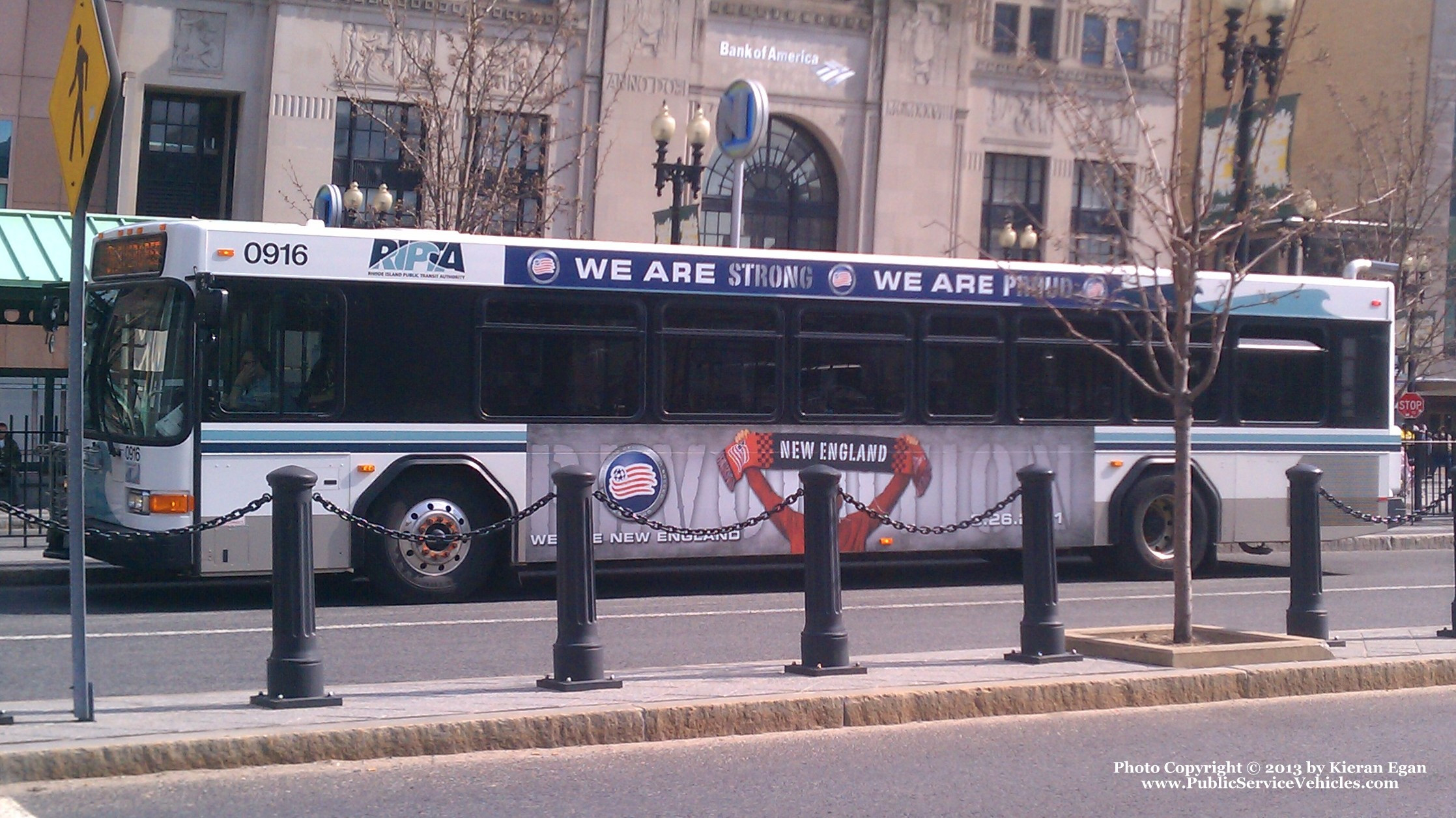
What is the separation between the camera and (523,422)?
12.8m

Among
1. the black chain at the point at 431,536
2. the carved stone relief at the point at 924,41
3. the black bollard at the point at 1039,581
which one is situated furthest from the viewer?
the carved stone relief at the point at 924,41

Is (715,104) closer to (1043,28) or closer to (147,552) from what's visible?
(1043,28)

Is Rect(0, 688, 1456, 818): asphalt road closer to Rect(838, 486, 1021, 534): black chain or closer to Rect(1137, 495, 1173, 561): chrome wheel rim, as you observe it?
Rect(838, 486, 1021, 534): black chain

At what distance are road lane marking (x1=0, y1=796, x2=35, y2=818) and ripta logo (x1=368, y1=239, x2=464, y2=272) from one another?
7066mm

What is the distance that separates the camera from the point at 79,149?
6.53 metres

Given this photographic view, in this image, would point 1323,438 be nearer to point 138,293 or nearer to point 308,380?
point 308,380

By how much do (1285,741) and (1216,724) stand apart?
45 centimetres

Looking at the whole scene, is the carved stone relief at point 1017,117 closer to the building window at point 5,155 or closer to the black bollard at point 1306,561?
the building window at point 5,155

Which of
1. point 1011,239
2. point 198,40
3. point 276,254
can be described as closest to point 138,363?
point 276,254

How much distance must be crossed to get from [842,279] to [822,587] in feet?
19.1

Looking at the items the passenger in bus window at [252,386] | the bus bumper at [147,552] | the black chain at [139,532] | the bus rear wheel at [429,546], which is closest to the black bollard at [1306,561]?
the bus rear wheel at [429,546]

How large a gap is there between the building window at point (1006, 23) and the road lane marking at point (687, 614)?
20869 mm

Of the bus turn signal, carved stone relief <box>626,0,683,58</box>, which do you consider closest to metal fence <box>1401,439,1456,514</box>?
carved stone relief <box>626,0,683,58</box>

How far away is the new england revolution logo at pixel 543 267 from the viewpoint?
42.0 ft
